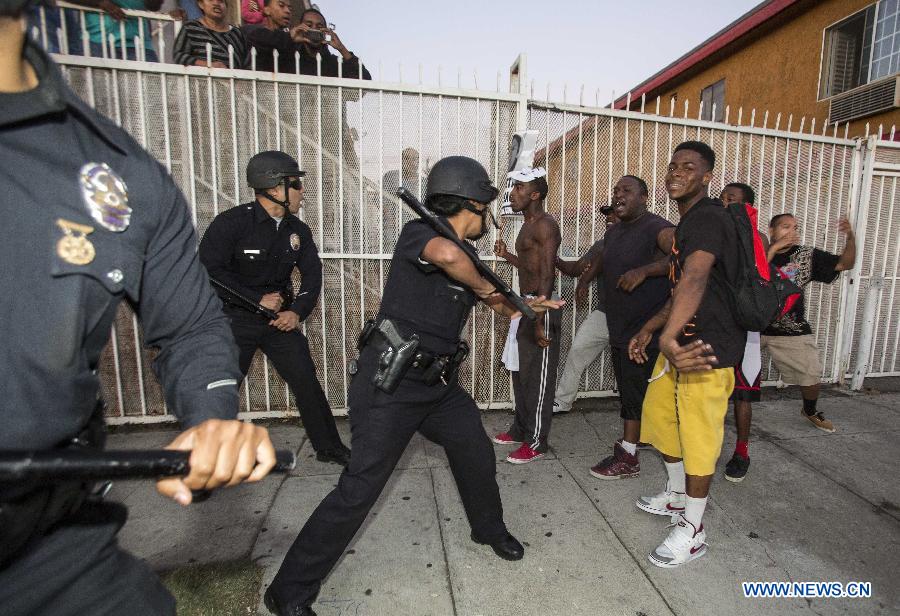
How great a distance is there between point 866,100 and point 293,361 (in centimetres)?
1004

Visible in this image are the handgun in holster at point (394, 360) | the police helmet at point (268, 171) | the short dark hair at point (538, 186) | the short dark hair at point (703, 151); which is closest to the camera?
the handgun in holster at point (394, 360)

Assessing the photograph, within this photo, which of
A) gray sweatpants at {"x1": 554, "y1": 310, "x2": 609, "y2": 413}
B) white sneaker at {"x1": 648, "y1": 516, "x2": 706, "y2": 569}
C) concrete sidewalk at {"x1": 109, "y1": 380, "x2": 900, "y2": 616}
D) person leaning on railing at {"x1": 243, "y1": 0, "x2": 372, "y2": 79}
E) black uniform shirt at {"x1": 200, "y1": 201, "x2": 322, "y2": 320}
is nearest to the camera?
concrete sidewalk at {"x1": 109, "y1": 380, "x2": 900, "y2": 616}

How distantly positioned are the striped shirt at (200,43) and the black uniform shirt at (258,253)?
5.71ft

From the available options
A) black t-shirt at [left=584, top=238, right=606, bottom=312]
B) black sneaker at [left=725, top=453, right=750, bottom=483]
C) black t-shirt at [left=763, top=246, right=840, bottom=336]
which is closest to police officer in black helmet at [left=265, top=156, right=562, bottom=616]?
black t-shirt at [left=584, top=238, right=606, bottom=312]

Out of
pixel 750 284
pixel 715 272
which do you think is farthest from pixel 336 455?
pixel 750 284

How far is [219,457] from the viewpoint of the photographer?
826 millimetres

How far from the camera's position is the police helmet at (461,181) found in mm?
2387

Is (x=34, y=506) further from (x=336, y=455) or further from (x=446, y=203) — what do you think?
(x=336, y=455)

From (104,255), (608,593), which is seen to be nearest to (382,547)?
(608,593)

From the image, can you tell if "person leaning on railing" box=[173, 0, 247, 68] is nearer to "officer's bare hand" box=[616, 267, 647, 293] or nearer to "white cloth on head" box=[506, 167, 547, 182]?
"white cloth on head" box=[506, 167, 547, 182]

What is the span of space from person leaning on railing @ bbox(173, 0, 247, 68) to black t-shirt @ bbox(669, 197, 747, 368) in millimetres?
3775

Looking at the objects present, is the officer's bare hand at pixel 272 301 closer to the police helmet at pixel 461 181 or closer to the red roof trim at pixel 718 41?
the police helmet at pixel 461 181

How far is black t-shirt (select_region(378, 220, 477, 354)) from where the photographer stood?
2.30 meters

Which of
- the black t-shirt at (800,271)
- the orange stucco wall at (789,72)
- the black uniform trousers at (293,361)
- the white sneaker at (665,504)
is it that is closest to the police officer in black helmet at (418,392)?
the white sneaker at (665,504)
